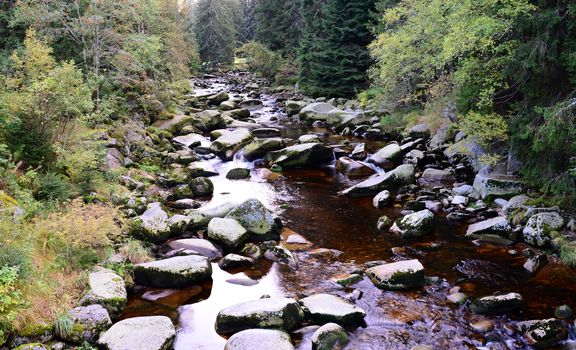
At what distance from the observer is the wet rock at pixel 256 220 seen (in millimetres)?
11211

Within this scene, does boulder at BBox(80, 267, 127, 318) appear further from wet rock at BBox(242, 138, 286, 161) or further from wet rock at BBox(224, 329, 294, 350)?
wet rock at BBox(242, 138, 286, 161)

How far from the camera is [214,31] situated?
58.9m

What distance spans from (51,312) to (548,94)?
1184 cm

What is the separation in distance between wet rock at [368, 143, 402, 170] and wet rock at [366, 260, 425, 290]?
9048 mm

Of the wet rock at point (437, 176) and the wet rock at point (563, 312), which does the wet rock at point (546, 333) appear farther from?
the wet rock at point (437, 176)

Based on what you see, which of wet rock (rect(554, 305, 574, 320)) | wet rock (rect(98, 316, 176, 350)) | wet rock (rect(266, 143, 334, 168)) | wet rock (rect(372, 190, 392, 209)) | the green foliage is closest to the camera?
wet rock (rect(98, 316, 176, 350))

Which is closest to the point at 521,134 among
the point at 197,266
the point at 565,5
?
the point at 565,5

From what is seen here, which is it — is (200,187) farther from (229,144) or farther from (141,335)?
(141,335)

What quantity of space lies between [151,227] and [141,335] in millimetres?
A: 4467

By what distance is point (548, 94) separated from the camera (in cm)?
1093

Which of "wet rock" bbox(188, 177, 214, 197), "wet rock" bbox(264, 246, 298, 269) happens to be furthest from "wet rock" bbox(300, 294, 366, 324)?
"wet rock" bbox(188, 177, 214, 197)

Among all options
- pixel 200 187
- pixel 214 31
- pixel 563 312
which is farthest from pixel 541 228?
pixel 214 31

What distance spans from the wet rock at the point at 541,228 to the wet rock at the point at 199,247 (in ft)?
24.4

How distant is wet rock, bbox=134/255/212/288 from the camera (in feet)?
28.6
